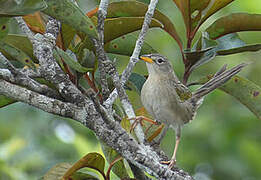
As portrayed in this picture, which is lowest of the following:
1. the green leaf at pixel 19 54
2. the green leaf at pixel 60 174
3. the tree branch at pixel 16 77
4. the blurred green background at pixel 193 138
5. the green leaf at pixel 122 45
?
the blurred green background at pixel 193 138

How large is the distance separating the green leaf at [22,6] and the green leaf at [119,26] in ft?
2.26

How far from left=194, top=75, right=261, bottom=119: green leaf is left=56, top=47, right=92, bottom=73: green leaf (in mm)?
958

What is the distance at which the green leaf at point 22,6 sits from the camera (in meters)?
1.81

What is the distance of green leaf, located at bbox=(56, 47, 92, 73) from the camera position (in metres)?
2.20

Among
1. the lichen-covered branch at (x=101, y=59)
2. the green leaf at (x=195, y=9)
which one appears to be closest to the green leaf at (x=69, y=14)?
the lichen-covered branch at (x=101, y=59)

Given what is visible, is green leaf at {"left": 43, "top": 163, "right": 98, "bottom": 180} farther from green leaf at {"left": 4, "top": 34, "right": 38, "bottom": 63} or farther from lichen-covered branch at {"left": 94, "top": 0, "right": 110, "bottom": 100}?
green leaf at {"left": 4, "top": 34, "right": 38, "bottom": 63}

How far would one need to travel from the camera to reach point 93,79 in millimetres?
2604

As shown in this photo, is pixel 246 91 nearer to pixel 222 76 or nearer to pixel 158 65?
pixel 222 76

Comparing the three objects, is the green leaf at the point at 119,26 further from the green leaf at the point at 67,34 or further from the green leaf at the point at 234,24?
the green leaf at the point at 234,24

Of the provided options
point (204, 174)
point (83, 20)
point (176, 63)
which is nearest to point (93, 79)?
point (83, 20)

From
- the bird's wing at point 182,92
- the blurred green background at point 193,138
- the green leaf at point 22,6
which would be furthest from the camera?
the blurred green background at point 193,138

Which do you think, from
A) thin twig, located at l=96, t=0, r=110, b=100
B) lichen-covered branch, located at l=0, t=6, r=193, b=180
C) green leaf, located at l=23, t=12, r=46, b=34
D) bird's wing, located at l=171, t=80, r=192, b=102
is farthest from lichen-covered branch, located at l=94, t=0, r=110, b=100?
bird's wing, located at l=171, t=80, r=192, b=102

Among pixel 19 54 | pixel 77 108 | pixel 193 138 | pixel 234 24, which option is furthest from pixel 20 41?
pixel 193 138

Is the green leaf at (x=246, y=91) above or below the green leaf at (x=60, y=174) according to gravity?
above
